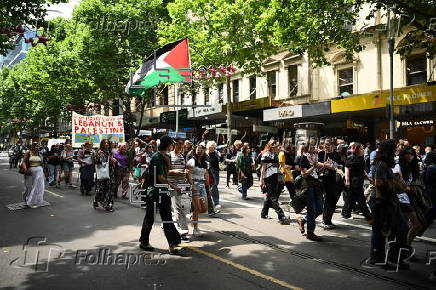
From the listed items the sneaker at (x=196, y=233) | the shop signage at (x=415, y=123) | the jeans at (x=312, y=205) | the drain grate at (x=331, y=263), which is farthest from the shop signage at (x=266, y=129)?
the drain grate at (x=331, y=263)

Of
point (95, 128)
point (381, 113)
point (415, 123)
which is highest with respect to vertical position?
point (381, 113)

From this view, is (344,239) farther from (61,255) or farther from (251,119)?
(251,119)

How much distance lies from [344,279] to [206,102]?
27.6 m

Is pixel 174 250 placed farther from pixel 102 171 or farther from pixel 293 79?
pixel 293 79

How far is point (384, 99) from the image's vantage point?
56.3 feet

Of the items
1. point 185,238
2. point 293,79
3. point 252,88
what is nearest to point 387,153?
point 185,238

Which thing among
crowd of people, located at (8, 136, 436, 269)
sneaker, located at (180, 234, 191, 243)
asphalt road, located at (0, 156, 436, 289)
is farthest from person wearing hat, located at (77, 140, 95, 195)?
sneaker, located at (180, 234, 191, 243)

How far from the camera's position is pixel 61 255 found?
235 inches

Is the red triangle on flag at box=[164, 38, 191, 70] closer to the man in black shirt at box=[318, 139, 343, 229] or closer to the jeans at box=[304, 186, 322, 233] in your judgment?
the man in black shirt at box=[318, 139, 343, 229]

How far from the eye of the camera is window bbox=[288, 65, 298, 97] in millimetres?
24703

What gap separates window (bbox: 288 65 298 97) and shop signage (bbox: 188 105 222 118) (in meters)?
4.54

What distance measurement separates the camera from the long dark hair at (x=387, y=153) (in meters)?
5.42

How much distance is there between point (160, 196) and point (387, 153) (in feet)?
10.8

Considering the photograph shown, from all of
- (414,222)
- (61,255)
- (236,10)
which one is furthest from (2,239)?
(236,10)
